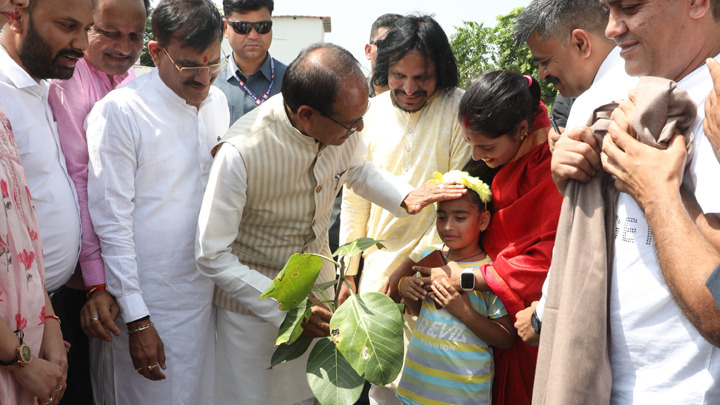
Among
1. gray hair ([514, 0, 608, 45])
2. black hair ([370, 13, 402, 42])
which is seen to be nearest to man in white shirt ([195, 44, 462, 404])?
gray hair ([514, 0, 608, 45])

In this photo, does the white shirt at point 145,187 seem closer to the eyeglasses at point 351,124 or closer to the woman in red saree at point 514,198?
the eyeglasses at point 351,124

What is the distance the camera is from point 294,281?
8.11ft

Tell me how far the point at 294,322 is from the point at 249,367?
16.9 inches

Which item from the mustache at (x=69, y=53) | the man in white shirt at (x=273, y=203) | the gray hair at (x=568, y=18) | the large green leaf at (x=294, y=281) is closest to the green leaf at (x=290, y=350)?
the man in white shirt at (x=273, y=203)

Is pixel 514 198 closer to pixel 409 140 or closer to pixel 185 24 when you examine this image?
pixel 409 140

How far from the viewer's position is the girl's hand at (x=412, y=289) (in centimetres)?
282

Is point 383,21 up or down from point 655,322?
up

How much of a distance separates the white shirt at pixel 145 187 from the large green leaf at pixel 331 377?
667 millimetres

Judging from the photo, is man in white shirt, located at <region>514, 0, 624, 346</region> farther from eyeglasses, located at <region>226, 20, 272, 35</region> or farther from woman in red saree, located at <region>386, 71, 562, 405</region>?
eyeglasses, located at <region>226, 20, 272, 35</region>

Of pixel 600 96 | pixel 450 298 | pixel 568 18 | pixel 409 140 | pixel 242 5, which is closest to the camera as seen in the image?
pixel 600 96

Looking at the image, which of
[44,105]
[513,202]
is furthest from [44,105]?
[513,202]

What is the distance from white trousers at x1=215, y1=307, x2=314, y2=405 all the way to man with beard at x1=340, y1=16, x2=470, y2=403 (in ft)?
1.94

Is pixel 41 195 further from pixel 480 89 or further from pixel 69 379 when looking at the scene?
pixel 480 89

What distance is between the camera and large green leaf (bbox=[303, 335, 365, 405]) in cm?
Answer: 239
